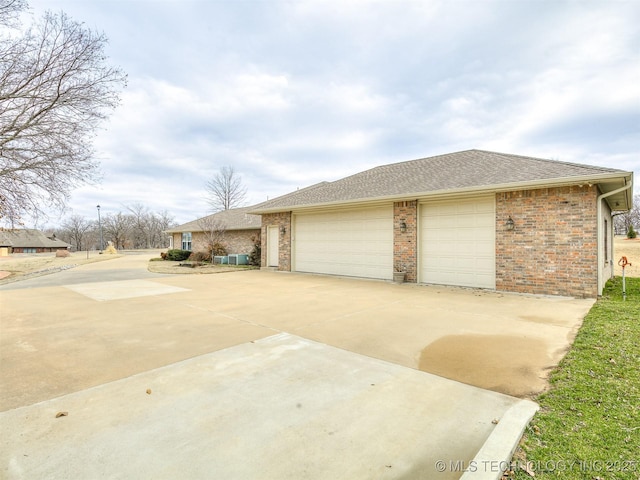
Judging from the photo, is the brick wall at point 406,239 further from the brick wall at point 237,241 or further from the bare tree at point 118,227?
the bare tree at point 118,227

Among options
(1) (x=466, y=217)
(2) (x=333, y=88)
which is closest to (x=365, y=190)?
(1) (x=466, y=217)

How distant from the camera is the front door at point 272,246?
15742 millimetres

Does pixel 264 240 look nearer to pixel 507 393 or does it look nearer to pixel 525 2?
pixel 525 2

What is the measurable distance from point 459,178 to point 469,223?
1459 mm

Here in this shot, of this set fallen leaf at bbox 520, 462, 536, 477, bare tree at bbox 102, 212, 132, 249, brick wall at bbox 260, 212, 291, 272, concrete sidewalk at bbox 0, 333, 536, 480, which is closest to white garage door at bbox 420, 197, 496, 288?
brick wall at bbox 260, 212, 291, 272

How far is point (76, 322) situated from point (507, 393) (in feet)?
22.2

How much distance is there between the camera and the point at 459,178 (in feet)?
32.7

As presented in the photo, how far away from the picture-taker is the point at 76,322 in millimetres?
5848

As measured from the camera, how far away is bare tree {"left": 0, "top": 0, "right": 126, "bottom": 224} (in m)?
8.31

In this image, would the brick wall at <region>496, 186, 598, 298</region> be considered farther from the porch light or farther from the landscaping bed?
the landscaping bed

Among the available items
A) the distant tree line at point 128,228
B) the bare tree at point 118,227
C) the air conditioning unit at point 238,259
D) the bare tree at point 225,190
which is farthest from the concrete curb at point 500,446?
the bare tree at point 118,227

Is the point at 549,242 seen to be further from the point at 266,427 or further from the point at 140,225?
the point at 140,225

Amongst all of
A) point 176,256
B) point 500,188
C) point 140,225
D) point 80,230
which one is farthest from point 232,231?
point 80,230

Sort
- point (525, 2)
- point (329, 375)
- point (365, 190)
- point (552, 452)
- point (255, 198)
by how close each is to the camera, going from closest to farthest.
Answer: point (552, 452) < point (329, 375) < point (525, 2) < point (365, 190) < point (255, 198)
